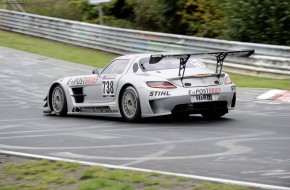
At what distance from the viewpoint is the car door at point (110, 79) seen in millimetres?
11875

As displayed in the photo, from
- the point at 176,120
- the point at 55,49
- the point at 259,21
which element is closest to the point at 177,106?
the point at 176,120

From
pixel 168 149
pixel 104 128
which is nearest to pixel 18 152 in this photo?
pixel 168 149

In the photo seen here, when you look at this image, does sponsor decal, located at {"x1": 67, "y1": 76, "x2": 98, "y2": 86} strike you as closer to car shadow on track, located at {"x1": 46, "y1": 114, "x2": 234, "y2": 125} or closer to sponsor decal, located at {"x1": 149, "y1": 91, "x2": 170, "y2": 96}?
car shadow on track, located at {"x1": 46, "y1": 114, "x2": 234, "y2": 125}

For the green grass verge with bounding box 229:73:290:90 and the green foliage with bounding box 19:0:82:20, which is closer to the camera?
the green grass verge with bounding box 229:73:290:90

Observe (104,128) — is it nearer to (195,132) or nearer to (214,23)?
(195,132)

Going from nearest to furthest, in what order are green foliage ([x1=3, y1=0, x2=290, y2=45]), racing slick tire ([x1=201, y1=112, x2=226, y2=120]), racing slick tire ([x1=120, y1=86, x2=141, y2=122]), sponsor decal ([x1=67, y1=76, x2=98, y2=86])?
racing slick tire ([x1=120, y1=86, x2=141, y2=122])
racing slick tire ([x1=201, y1=112, x2=226, y2=120])
sponsor decal ([x1=67, y1=76, x2=98, y2=86])
green foliage ([x1=3, y1=0, x2=290, y2=45])

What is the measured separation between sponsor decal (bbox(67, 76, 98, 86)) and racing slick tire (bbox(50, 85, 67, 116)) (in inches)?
11.9

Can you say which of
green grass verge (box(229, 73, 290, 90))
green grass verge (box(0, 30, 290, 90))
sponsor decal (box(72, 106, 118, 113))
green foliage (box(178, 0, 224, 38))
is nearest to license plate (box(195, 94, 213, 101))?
sponsor decal (box(72, 106, 118, 113))

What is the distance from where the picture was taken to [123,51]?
2616 cm

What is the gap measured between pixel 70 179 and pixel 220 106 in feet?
17.6

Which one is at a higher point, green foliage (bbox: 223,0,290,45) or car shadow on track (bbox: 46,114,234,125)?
green foliage (bbox: 223,0,290,45)

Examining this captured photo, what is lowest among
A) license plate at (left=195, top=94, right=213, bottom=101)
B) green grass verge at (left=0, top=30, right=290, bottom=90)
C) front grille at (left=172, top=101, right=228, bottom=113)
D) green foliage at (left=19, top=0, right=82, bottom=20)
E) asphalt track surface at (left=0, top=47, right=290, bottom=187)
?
asphalt track surface at (left=0, top=47, right=290, bottom=187)

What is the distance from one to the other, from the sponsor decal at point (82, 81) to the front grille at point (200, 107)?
2256mm

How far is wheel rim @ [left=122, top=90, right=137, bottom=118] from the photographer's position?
11273 millimetres
